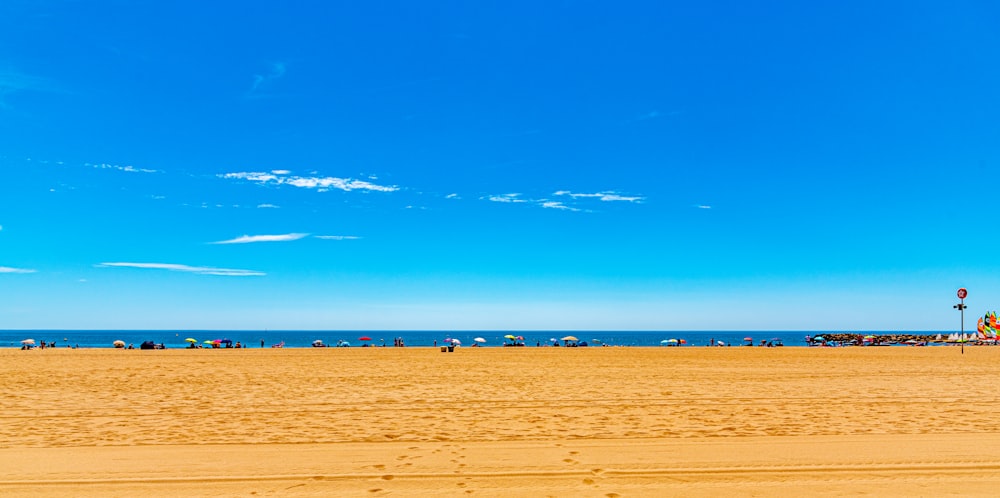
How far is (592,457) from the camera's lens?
26.6 ft

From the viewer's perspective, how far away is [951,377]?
20.1 m

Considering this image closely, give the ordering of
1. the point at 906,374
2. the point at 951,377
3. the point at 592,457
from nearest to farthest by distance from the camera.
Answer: the point at 592,457, the point at 951,377, the point at 906,374

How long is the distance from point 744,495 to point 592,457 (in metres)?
2.17

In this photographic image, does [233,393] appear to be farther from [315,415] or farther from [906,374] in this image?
[906,374]

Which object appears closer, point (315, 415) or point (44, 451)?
point (44, 451)

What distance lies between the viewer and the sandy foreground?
6.86 metres

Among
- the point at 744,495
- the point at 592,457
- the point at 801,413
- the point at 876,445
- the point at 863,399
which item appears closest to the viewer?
the point at 744,495

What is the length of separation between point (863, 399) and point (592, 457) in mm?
9625

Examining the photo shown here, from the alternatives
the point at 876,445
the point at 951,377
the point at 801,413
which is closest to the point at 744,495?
the point at 876,445

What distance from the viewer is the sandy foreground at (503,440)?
686cm

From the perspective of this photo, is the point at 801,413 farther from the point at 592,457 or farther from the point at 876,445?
the point at 592,457

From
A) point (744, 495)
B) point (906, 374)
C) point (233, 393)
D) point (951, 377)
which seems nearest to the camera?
point (744, 495)

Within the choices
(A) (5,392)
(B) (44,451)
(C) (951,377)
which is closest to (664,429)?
(B) (44,451)

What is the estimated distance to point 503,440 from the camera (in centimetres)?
936
